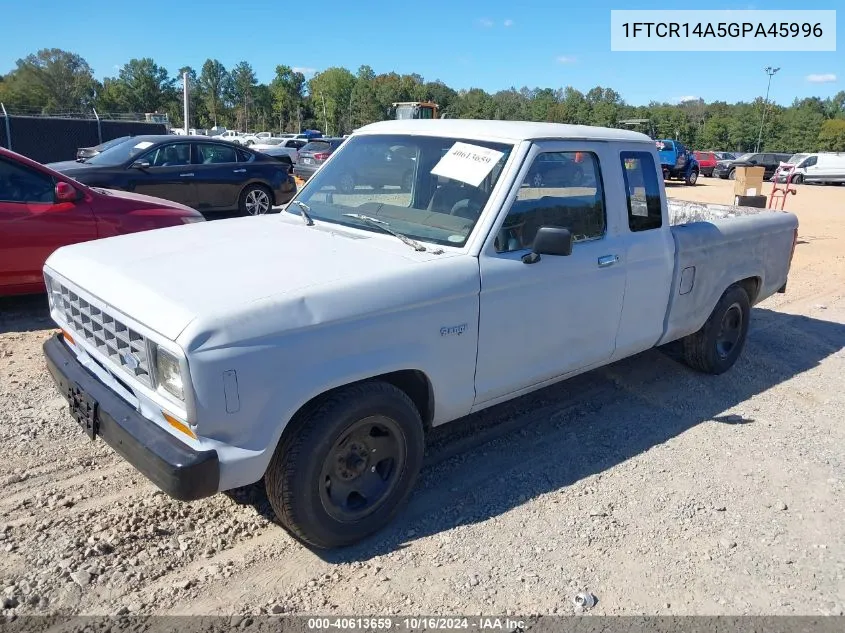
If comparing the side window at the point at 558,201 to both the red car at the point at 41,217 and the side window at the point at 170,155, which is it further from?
the side window at the point at 170,155

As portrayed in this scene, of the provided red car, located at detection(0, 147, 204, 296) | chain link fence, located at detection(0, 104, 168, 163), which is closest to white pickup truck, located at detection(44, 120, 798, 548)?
red car, located at detection(0, 147, 204, 296)

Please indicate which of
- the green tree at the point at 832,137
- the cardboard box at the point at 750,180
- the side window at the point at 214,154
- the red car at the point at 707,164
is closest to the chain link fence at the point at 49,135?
the side window at the point at 214,154

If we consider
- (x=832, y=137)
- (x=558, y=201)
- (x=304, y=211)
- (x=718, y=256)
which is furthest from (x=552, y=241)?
(x=832, y=137)

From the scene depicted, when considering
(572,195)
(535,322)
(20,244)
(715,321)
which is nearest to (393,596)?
(535,322)

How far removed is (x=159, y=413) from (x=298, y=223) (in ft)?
5.43

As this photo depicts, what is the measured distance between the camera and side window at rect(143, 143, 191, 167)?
10.6 metres

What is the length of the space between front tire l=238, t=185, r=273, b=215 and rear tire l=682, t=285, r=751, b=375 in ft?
27.8

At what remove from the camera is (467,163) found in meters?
3.72

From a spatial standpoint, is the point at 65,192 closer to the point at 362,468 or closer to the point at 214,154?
the point at 362,468

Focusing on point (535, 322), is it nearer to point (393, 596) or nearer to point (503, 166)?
point (503, 166)

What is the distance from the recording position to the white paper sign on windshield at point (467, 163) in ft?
12.0

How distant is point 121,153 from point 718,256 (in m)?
9.35

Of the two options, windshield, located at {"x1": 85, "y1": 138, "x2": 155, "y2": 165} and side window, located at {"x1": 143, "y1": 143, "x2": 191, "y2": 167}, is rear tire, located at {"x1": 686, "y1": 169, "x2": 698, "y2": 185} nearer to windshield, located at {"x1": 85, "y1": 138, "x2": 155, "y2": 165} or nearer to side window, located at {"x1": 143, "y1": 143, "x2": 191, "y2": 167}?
side window, located at {"x1": 143, "y1": 143, "x2": 191, "y2": 167}

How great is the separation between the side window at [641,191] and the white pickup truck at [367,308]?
15 millimetres
